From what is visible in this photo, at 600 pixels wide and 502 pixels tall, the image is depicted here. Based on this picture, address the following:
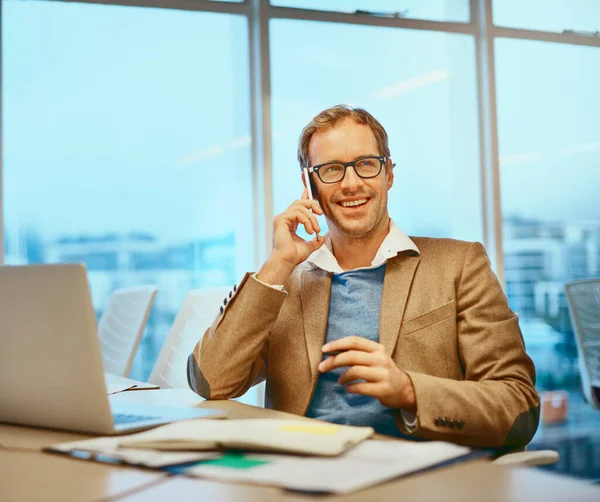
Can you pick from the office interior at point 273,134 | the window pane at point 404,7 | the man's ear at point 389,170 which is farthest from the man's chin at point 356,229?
the window pane at point 404,7

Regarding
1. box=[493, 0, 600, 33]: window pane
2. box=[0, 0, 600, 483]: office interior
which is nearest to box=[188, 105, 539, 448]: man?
box=[0, 0, 600, 483]: office interior

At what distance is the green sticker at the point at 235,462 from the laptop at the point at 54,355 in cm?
29

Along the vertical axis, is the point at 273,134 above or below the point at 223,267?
above

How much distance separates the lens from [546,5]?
17.1 feet

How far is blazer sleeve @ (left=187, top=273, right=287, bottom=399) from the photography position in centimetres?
188

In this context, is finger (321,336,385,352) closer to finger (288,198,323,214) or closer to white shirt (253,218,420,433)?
white shirt (253,218,420,433)

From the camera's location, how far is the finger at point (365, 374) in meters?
1.41

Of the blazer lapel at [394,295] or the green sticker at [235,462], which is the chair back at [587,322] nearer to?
the blazer lapel at [394,295]

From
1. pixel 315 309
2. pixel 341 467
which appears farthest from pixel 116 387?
pixel 341 467

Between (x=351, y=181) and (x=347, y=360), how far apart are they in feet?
2.77

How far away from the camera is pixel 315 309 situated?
2.00 m

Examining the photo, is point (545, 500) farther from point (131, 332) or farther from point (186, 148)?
point (186, 148)

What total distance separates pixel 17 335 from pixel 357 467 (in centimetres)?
71

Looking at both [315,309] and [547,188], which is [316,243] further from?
[547,188]
